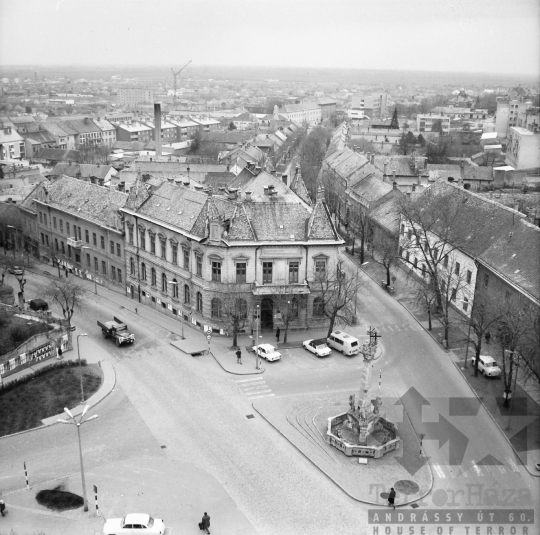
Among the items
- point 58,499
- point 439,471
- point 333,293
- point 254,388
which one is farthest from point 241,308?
point 58,499

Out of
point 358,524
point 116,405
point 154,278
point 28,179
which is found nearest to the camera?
point 358,524

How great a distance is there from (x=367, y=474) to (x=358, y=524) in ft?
14.5

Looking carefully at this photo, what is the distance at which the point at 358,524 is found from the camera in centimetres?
3422

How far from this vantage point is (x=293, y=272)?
58781 millimetres

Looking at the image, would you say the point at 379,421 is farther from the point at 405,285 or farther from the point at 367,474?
the point at 405,285

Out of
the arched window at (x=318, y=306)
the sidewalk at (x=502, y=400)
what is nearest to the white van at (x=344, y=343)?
the arched window at (x=318, y=306)

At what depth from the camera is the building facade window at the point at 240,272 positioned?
57688 mm

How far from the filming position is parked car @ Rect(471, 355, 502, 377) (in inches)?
1951

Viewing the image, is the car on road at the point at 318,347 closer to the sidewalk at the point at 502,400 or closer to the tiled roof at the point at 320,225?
the tiled roof at the point at 320,225

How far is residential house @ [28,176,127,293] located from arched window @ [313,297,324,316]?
73.9 feet

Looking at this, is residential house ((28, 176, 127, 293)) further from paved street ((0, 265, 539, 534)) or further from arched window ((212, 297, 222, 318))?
arched window ((212, 297, 222, 318))

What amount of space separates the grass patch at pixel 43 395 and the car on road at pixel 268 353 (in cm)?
1315

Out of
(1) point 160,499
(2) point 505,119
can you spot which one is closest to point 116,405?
(1) point 160,499

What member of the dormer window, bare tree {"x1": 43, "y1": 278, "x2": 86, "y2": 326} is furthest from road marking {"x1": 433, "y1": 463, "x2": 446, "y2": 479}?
bare tree {"x1": 43, "y1": 278, "x2": 86, "y2": 326}
